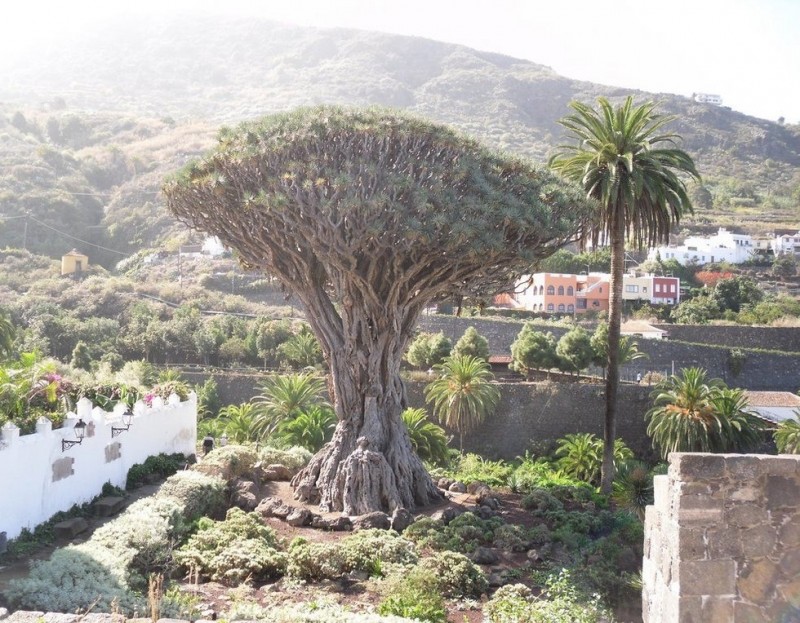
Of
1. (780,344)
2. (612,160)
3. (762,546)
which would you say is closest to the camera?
(762,546)

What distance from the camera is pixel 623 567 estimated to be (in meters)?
12.1

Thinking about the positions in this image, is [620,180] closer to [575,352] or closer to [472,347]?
[575,352]

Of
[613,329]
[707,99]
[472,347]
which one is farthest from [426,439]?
[707,99]

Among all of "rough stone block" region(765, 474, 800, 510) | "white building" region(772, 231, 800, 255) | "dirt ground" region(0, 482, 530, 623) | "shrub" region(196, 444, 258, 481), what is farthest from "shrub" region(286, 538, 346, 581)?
"white building" region(772, 231, 800, 255)

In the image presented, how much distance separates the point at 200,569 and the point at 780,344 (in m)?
35.4

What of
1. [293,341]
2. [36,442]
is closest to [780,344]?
[293,341]

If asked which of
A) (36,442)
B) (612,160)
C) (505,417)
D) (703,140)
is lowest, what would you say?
(505,417)

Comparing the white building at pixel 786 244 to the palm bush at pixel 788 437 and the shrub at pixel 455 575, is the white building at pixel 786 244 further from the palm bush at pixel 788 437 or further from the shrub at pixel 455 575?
the shrub at pixel 455 575

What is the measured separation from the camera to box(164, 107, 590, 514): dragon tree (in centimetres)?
1462

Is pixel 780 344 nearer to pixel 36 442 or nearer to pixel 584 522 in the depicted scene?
pixel 584 522

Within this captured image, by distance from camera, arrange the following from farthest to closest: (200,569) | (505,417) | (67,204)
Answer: (67,204)
(505,417)
(200,569)

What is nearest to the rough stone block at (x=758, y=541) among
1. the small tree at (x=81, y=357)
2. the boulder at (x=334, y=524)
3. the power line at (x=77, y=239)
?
the boulder at (x=334, y=524)

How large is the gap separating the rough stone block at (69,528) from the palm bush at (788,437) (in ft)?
58.1

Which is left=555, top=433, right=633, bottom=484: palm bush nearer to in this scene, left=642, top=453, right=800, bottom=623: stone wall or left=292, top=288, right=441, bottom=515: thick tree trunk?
left=292, top=288, right=441, bottom=515: thick tree trunk
